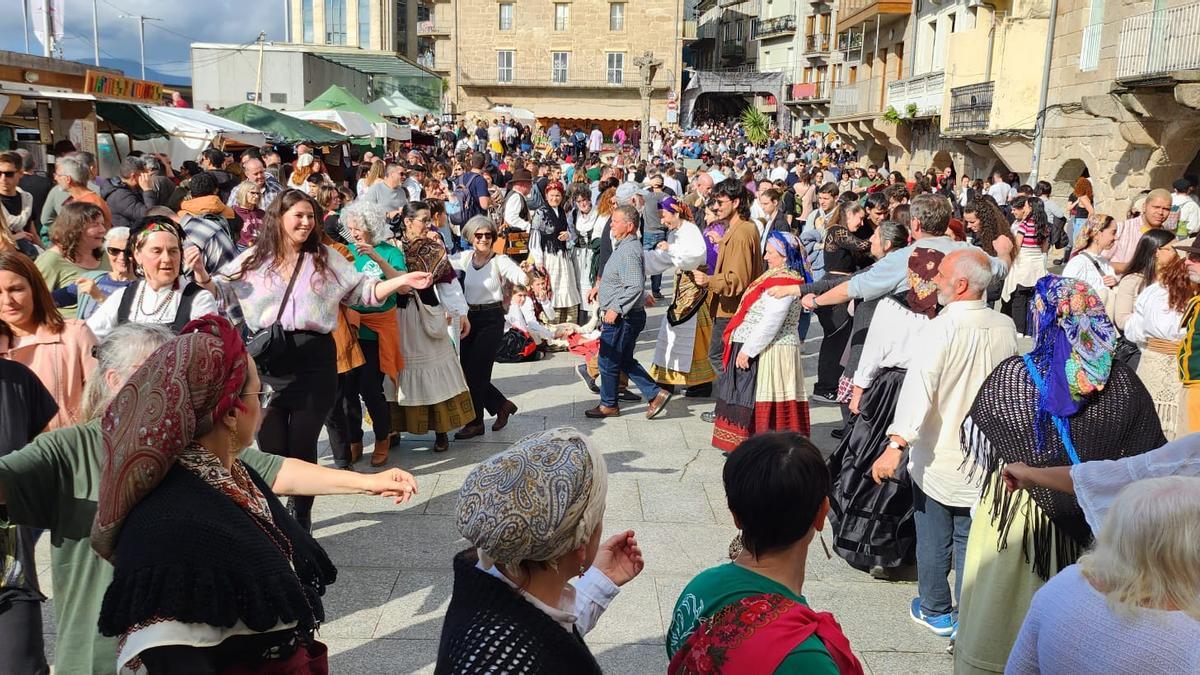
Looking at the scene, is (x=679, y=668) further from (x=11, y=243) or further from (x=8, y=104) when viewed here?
(x=8, y=104)

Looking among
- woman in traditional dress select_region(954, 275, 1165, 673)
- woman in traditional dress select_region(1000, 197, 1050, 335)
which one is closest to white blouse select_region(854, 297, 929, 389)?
woman in traditional dress select_region(954, 275, 1165, 673)

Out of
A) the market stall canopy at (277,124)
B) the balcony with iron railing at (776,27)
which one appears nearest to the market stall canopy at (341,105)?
the market stall canopy at (277,124)

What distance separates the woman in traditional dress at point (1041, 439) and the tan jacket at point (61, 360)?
3428 mm

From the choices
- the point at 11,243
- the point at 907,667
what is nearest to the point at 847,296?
the point at 907,667

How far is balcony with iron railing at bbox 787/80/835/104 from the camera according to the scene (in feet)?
163

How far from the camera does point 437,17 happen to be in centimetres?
6056

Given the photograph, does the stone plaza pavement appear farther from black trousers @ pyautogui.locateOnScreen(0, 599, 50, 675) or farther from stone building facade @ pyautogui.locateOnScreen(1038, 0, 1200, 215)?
stone building facade @ pyautogui.locateOnScreen(1038, 0, 1200, 215)

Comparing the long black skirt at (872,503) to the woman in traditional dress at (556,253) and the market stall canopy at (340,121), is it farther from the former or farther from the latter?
the market stall canopy at (340,121)

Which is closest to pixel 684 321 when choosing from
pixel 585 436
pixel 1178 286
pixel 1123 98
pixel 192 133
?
pixel 1178 286

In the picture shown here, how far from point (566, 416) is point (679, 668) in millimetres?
5813

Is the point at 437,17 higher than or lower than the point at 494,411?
higher

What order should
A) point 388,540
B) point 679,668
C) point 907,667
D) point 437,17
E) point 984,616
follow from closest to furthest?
point 679,668
point 984,616
point 907,667
point 388,540
point 437,17

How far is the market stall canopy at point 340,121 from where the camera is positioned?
17.6 meters

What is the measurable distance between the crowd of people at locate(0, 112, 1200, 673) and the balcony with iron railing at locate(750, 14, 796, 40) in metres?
56.0
